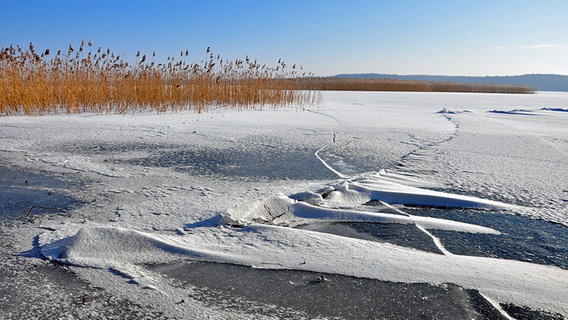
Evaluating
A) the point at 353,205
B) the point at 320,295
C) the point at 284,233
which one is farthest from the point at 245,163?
the point at 320,295

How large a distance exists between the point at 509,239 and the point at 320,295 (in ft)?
2.59

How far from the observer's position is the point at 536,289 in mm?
1085

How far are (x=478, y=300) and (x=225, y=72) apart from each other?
24.8ft

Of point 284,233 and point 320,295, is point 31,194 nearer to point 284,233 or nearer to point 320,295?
point 284,233

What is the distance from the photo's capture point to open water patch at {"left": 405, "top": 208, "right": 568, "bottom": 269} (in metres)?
1.33

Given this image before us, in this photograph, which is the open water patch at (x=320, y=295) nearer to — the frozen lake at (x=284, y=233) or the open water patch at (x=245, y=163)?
the frozen lake at (x=284, y=233)

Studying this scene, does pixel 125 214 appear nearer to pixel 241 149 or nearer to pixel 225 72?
pixel 241 149

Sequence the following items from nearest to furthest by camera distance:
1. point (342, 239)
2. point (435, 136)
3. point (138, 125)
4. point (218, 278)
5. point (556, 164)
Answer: point (218, 278) → point (342, 239) → point (556, 164) → point (435, 136) → point (138, 125)

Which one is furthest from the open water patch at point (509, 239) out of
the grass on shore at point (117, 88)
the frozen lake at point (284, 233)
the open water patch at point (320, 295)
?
the grass on shore at point (117, 88)

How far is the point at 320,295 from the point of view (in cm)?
104

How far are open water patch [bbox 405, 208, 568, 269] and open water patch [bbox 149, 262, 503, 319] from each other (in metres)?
0.34

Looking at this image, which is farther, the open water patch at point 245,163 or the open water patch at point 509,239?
the open water patch at point 245,163

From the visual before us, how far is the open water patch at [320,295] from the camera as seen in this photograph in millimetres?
967

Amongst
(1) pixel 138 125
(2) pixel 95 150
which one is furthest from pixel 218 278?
(1) pixel 138 125
